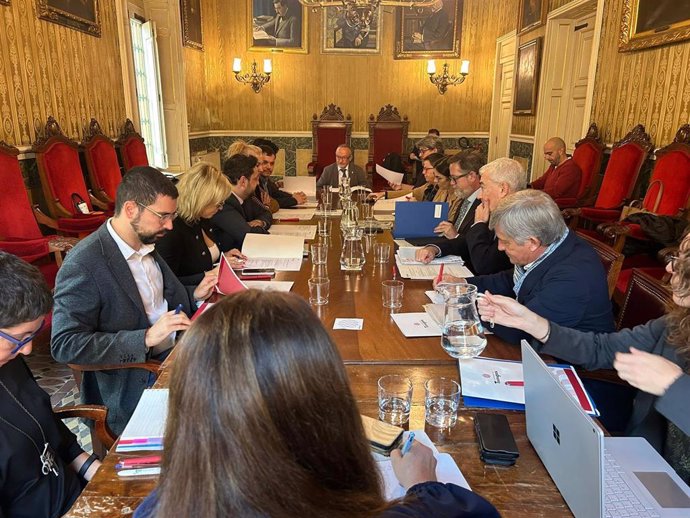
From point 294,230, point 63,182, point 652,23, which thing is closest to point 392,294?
point 294,230

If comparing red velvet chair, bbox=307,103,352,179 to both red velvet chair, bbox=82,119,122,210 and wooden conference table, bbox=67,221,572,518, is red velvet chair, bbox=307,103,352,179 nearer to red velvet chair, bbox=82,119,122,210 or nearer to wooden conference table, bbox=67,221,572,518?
red velvet chair, bbox=82,119,122,210

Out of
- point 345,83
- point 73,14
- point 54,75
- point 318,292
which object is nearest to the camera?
point 318,292

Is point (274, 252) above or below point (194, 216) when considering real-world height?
below

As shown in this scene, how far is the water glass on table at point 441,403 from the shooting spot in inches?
48.4

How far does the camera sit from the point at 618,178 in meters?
4.76

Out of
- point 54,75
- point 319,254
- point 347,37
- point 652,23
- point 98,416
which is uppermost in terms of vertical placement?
point 347,37

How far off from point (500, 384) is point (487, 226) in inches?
51.2

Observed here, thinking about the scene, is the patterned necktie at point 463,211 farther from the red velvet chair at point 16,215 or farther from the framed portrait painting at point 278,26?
the framed portrait painting at point 278,26

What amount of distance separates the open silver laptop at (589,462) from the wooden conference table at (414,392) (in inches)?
2.1

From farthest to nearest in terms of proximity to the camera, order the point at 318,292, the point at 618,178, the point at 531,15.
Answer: the point at 531,15, the point at 618,178, the point at 318,292

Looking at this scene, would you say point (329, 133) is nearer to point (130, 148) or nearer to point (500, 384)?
point (130, 148)

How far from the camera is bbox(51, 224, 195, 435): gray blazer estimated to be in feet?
5.56

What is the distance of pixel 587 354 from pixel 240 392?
4.57 feet

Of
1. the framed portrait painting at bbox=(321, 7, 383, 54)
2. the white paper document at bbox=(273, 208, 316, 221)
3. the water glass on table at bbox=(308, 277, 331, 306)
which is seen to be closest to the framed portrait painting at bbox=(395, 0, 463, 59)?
the framed portrait painting at bbox=(321, 7, 383, 54)
